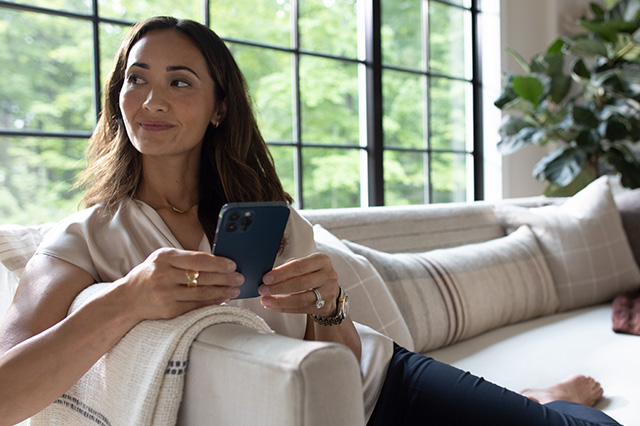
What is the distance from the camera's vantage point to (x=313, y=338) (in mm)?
1150

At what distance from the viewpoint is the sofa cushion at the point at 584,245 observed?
2312mm

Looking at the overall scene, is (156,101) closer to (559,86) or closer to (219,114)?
(219,114)

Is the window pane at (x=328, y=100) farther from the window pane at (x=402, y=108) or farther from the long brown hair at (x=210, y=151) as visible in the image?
the long brown hair at (x=210, y=151)

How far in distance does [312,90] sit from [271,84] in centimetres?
39

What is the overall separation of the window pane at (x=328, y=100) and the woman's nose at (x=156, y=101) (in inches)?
148

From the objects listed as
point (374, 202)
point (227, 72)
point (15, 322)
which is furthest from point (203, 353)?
point (374, 202)

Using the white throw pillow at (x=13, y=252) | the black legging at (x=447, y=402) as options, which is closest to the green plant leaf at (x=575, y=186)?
the black legging at (x=447, y=402)

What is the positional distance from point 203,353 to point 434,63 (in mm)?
3941

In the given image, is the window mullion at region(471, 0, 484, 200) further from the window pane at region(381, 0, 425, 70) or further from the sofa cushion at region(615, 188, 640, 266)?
the sofa cushion at region(615, 188, 640, 266)

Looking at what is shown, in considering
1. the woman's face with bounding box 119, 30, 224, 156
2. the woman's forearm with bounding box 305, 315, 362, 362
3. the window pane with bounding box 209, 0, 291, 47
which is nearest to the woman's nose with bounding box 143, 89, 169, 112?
the woman's face with bounding box 119, 30, 224, 156

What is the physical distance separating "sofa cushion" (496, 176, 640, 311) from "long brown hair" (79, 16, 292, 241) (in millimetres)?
1431

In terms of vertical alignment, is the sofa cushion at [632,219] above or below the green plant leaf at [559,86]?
below

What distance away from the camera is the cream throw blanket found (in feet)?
2.30

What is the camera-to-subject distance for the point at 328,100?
5.30 meters
